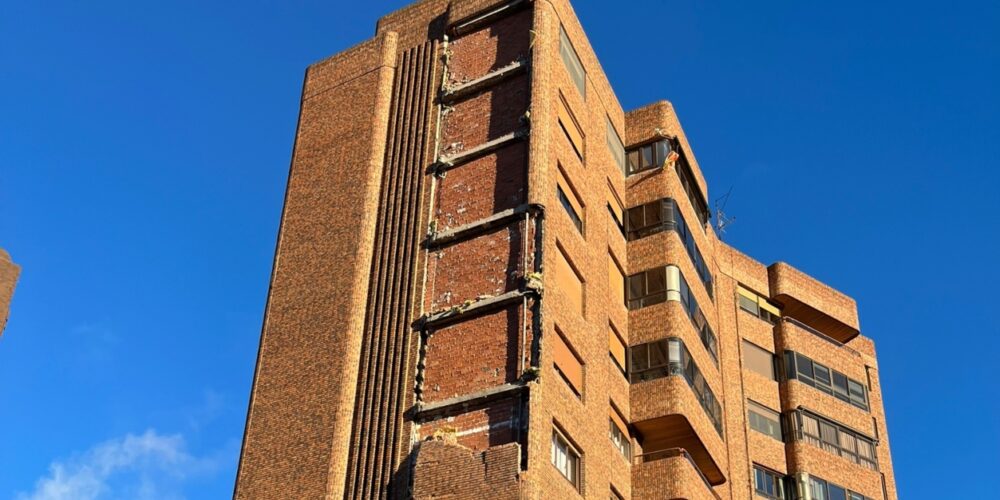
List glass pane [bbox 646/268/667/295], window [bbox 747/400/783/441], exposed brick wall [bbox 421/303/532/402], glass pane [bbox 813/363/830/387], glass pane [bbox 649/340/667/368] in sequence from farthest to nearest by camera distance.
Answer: glass pane [bbox 813/363/830/387] < window [bbox 747/400/783/441] < glass pane [bbox 646/268/667/295] < glass pane [bbox 649/340/667/368] < exposed brick wall [bbox 421/303/532/402]

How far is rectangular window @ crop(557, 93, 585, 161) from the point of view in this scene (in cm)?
3759

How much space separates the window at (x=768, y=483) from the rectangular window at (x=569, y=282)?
39.1ft

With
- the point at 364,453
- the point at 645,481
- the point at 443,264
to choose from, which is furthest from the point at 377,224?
the point at 645,481

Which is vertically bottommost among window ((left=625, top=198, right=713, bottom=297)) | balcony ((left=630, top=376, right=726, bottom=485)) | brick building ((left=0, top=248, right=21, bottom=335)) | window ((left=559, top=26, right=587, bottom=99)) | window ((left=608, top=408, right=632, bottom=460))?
brick building ((left=0, top=248, right=21, bottom=335))

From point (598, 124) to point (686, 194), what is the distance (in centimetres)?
514

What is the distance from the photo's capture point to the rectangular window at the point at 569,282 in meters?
34.2

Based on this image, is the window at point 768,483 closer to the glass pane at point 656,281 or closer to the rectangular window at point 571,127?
the glass pane at point 656,281

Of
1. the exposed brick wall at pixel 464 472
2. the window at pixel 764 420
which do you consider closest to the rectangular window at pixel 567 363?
the exposed brick wall at pixel 464 472

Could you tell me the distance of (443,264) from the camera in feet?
113

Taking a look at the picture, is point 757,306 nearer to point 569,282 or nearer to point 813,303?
point 813,303

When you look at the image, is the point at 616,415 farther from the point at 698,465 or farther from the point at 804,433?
the point at 804,433

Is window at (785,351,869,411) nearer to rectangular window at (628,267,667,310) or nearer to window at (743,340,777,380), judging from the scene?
window at (743,340,777,380)

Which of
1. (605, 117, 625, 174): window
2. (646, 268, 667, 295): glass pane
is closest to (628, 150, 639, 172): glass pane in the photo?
(605, 117, 625, 174): window

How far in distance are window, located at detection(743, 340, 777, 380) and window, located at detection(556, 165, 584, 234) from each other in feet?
39.7
